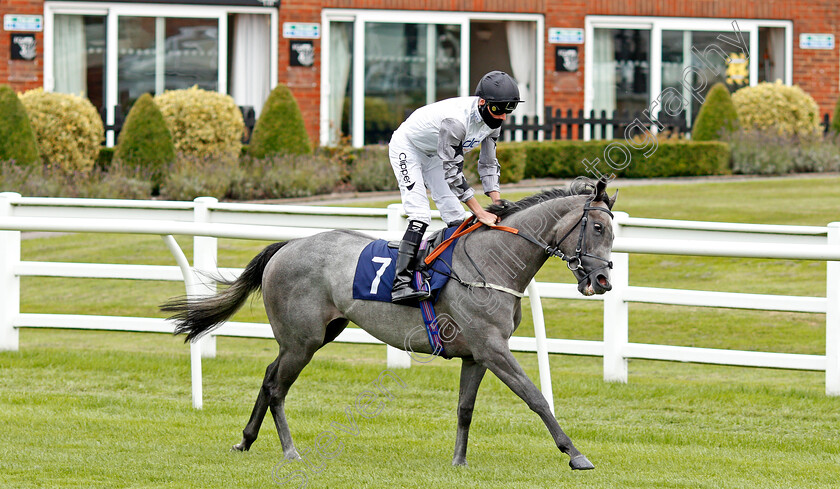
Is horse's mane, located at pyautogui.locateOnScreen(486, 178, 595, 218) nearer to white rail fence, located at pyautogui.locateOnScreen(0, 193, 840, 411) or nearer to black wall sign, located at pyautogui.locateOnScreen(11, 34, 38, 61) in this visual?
white rail fence, located at pyautogui.locateOnScreen(0, 193, 840, 411)

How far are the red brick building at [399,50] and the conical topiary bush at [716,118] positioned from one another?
100 cm

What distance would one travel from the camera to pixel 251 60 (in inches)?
784

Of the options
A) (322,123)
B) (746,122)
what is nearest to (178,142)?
(322,123)

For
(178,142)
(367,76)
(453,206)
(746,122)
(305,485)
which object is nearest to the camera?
(305,485)

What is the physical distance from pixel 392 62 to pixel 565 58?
321 centimetres

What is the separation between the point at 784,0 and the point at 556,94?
472 centimetres

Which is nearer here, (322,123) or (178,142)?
(178,142)

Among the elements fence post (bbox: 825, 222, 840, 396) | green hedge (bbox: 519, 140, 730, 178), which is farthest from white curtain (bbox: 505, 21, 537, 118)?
fence post (bbox: 825, 222, 840, 396)

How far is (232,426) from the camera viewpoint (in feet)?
20.3

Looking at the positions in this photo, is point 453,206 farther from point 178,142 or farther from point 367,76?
point 367,76

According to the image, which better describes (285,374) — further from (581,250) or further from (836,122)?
(836,122)

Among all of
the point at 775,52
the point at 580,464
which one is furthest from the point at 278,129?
the point at 580,464

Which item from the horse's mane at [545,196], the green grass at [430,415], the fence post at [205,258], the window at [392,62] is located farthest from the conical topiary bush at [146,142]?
the horse's mane at [545,196]

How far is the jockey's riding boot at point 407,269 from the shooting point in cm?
529
